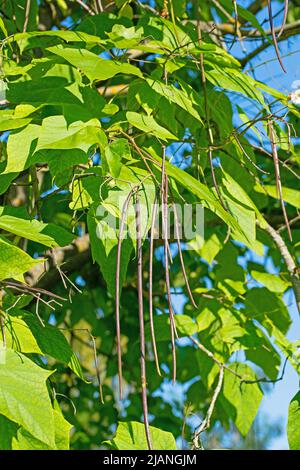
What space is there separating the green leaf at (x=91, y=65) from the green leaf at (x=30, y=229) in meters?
0.17

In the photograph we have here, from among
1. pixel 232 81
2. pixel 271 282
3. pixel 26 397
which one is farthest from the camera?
pixel 271 282

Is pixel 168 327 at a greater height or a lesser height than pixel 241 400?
greater

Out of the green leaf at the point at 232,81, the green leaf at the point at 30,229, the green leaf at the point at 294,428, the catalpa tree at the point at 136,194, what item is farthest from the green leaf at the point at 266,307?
the green leaf at the point at 30,229

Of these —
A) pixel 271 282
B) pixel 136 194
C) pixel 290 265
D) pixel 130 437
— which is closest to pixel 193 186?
pixel 136 194

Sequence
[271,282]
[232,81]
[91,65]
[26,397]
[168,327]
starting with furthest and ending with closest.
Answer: [271,282] < [168,327] < [232,81] < [91,65] < [26,397]

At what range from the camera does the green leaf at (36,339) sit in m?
0.83

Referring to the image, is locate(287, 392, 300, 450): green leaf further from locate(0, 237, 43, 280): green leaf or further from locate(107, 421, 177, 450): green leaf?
locate(0, 237, 43, 280): green leaf

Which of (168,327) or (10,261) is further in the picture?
(168,327)

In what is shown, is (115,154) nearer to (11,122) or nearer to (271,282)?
(11,122)

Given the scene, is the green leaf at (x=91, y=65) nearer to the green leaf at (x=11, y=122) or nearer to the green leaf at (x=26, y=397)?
the green leaf at (x=11, y=122)

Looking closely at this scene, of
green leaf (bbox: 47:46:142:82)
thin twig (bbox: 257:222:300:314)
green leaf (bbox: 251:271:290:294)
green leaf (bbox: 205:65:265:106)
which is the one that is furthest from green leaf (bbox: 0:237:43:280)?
green leaf (bbox: 251:271:290:294)

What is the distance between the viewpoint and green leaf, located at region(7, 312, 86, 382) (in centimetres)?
83

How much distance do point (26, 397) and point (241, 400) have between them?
1.72ft

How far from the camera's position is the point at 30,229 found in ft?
2.56
